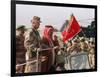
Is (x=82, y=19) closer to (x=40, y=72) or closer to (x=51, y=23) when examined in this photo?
(x=51, y=23)

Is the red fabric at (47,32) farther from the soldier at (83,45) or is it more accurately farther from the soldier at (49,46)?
the soldier at (83,45)

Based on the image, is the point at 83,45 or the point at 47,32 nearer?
the point at 47,32

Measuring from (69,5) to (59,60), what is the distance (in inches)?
19.5

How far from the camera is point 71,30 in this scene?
2.14 metres

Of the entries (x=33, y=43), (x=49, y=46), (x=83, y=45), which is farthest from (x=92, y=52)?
(x=33, y=43)

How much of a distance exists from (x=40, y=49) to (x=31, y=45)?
0.28 feet

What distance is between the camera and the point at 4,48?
6.36ft

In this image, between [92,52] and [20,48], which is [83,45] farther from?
[20,48]

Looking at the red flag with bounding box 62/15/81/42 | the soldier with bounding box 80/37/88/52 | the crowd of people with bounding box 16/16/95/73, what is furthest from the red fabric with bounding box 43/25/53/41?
the soldier with bounding box 80/37/88/52

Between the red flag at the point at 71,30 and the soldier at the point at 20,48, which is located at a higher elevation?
the red flag at the point at 71,30

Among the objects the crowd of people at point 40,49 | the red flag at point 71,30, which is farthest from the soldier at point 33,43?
the red flag at point 71,30

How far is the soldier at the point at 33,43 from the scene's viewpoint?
1995 millimetres

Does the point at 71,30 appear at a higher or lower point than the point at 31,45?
higher

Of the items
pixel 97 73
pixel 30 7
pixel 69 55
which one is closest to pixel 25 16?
pixel 30 7
